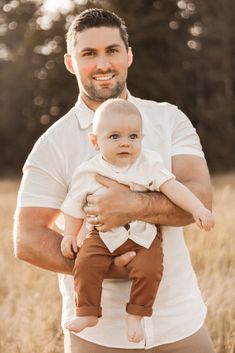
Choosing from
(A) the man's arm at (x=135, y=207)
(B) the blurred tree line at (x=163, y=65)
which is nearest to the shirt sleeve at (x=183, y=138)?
(A) the man's arm at (x=135, y=207)

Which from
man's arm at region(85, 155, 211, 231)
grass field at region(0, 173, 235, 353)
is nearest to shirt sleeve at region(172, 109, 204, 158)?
man's arm at region(85, 155, 211, 231)

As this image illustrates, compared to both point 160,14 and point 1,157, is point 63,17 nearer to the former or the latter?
point 160,14

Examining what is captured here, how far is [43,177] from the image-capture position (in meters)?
2.86

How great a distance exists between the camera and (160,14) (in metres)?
27.0

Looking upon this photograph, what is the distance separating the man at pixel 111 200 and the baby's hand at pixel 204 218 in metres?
0.11

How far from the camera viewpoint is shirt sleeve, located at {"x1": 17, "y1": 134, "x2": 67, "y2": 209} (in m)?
2.85

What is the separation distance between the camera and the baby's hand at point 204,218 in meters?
2.61

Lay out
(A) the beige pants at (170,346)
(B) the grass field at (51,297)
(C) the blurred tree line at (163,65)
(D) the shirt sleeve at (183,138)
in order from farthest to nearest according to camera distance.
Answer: (C) the blurred tree line at (163,65) → (B) the grass field at (51,297) → (D) the shirt sleeve at (183,138) → (A) the beige pants at (170,346)

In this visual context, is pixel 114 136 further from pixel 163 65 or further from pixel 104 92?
pixel 163 65

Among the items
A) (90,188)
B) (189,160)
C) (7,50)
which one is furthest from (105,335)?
(7,50)

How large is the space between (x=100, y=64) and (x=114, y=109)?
35cm

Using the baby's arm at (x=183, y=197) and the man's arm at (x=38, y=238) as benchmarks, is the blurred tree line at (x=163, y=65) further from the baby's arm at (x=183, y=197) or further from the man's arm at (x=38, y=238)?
the baby's arm at (x=183, y=197)

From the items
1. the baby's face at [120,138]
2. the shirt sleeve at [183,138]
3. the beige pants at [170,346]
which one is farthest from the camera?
the shirt sleeve at [183,138]

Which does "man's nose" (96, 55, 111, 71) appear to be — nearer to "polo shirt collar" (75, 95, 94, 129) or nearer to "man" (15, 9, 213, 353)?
"man" (15, 9, 213, 353)
